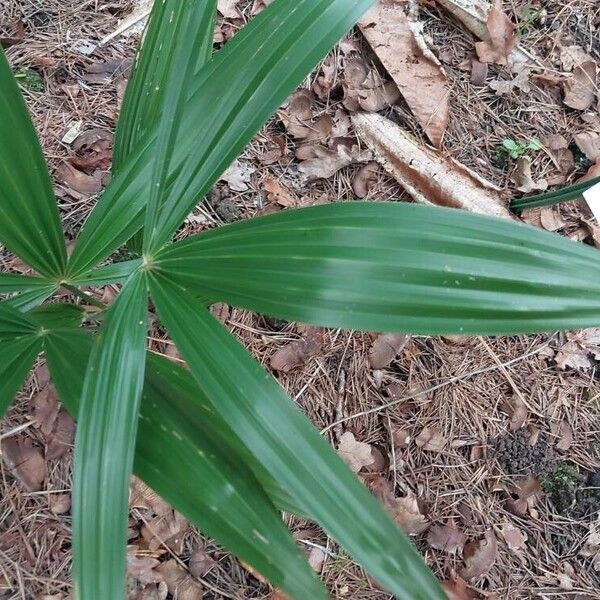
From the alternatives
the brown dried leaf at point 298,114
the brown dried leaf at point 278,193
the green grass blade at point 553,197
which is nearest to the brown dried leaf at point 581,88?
the green grass blade at point 553,197

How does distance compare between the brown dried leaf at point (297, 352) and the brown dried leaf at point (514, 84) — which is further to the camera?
the brown dried leaf at point (514, 84)

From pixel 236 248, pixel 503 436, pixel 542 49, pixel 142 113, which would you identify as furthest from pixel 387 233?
pixel 542 49

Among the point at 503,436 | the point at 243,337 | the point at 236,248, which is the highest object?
the point at 236,248

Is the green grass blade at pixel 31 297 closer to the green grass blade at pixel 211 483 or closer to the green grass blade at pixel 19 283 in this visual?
the green grass blade at pixel 19 283

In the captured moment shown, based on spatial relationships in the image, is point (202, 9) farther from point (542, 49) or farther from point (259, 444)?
point (542, 49)

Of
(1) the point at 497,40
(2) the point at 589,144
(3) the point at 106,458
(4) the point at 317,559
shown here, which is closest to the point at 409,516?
(4) the point at 317,559

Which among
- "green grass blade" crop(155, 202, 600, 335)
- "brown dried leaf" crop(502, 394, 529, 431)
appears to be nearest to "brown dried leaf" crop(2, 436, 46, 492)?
"green grass blade" crop(155, 202, 600, 335)
